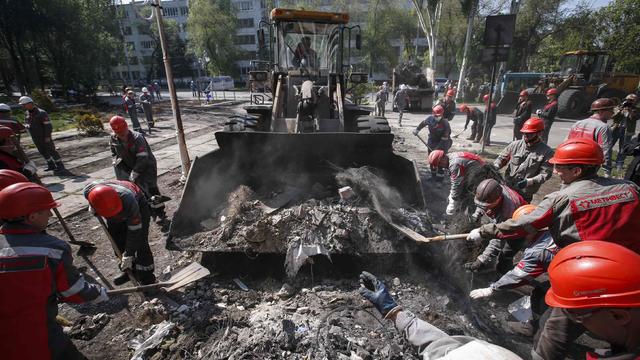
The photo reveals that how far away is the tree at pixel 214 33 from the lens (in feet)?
124

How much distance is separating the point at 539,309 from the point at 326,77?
549 centimetres

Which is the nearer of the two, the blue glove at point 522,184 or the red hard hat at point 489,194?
the red hard hat at point 489,194

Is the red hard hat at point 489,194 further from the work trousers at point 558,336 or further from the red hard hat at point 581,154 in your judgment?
the work trousers at point 558,336

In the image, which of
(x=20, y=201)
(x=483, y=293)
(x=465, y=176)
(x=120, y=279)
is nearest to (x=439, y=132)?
(x=465, y=176)

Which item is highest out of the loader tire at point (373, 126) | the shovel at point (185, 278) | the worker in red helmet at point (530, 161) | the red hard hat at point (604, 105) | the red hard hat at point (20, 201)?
the red hard hat at point (604, 105)

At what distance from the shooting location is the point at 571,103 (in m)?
14.2

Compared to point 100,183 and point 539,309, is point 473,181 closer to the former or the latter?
point 539,309

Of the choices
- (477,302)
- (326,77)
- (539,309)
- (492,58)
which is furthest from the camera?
(492,58)

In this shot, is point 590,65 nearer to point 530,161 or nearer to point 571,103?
point 571,103

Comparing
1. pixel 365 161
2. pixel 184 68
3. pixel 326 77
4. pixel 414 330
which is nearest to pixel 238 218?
pixel 365 161

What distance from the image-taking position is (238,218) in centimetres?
392

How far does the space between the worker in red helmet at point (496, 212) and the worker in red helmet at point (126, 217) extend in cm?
346

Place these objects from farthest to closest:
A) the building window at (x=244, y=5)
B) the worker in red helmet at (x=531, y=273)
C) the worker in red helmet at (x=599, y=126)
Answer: the building window at (x=244, y=5) → the worker in red helmet at (x=599, y=126) → the worker in red helmet at (x=531, y=273)

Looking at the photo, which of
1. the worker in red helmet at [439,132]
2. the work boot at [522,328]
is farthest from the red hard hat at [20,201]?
the worker in red helmet at [439,132]
